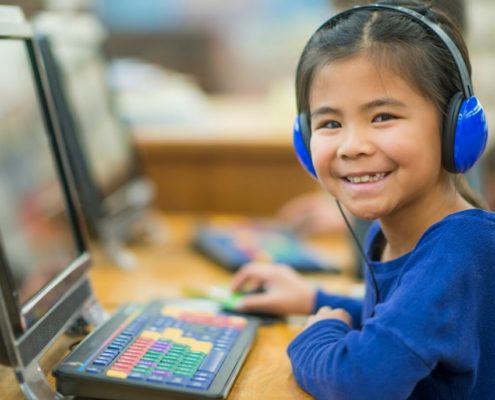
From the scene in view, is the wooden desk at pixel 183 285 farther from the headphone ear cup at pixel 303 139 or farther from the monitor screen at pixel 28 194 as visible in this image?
the headphone ear cup at pixel 303 139

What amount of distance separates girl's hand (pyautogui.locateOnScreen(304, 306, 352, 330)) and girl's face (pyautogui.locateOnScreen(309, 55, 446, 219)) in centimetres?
16

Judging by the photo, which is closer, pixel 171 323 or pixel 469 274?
pixel 469 274

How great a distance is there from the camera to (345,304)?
1.09 metres

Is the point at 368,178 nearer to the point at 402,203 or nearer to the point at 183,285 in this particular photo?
the point at 402,203

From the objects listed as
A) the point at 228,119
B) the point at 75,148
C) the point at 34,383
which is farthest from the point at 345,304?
the point at 228,119

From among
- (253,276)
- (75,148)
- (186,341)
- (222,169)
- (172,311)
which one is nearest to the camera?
(186,341)

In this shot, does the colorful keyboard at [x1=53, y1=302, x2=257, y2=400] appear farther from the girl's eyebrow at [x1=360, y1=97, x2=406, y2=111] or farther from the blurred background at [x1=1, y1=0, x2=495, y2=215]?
the blurred background at [x1=1, y1=0, x2=495, y2=215]

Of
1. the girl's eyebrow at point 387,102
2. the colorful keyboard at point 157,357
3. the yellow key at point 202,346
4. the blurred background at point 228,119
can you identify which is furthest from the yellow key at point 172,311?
the blurred background at point 228,119

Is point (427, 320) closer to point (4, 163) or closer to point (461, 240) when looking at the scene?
point (461, 240)

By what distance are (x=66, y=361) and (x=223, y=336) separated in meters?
0.22

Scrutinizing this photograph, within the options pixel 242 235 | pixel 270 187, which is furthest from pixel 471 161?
pixel 270 187

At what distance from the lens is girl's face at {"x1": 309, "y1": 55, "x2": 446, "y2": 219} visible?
0.84m

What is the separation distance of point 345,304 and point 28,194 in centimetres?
49

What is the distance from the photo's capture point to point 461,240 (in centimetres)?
82
